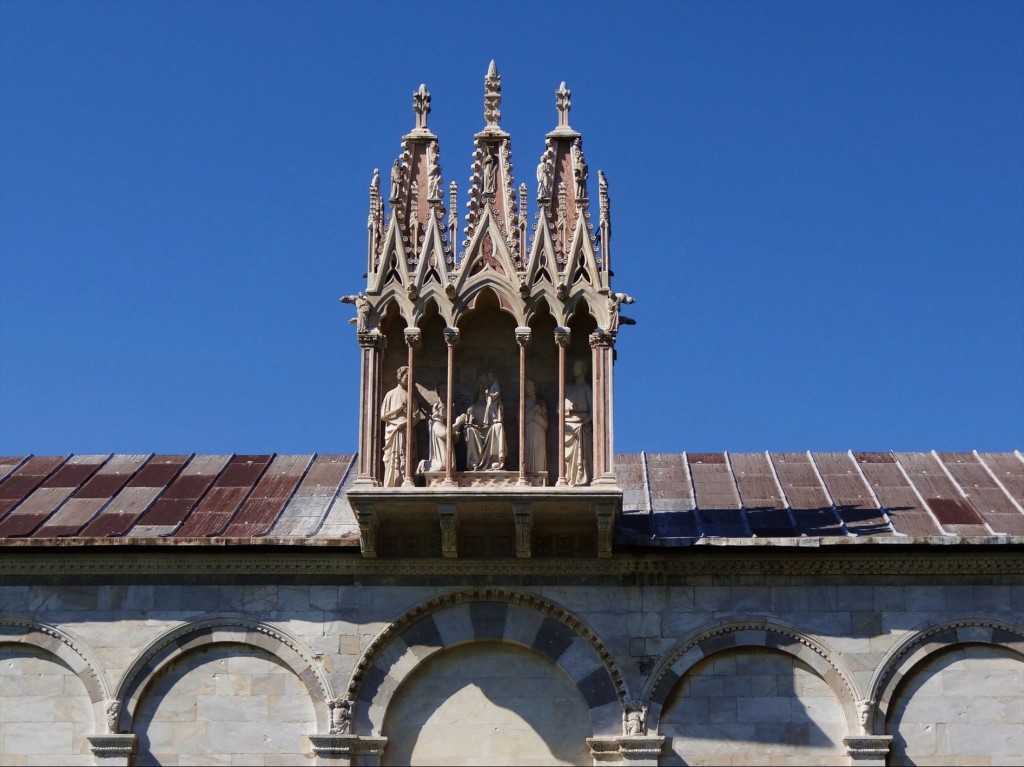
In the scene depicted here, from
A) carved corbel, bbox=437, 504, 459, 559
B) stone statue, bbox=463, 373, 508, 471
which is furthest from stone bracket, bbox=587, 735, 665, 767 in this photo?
stone statue, bbox=463, 373, 508, 471

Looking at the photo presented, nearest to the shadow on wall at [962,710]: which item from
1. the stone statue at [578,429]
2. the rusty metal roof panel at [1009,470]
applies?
the rusty metal roof panel at [1009,470]

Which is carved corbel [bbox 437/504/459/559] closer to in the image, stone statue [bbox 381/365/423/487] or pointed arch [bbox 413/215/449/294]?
stone statue [bbox 381/365/423/487]

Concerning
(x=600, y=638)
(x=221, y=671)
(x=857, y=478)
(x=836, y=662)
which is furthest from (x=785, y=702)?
(x=221, y=671)

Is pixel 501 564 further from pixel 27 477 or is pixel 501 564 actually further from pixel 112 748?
pixel 27 477

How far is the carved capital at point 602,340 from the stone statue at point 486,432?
1.33 metres

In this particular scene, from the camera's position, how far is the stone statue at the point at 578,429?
2242 cm

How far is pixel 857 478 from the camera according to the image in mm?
24719

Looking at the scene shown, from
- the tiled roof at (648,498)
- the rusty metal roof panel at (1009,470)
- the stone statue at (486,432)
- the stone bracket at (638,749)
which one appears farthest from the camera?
the rusty metal roof panel at (1009,470)

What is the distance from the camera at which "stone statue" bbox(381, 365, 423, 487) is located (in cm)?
2252

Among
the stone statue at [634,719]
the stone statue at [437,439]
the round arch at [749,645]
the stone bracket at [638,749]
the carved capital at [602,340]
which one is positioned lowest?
the stone bracket at [638,749]

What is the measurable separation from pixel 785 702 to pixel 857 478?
3819 millimetres

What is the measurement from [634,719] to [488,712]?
1657 mm

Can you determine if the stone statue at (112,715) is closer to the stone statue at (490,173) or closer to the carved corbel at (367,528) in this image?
the carved corbel at (367,528)

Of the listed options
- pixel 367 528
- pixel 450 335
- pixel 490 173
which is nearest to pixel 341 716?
pixel 367 528
